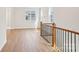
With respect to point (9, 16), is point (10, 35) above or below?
below

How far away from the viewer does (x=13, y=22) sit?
217cm

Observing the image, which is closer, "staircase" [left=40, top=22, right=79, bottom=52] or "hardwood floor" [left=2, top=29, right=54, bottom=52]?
"hardwood floor" [left=2, top=29, right=54, bottom=52]

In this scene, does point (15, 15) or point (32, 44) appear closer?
point (32, 44)

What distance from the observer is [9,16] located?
2037 mm

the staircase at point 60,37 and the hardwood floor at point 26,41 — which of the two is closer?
the hardwood floor at point 26,41

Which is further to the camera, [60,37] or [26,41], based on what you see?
[60,37]
